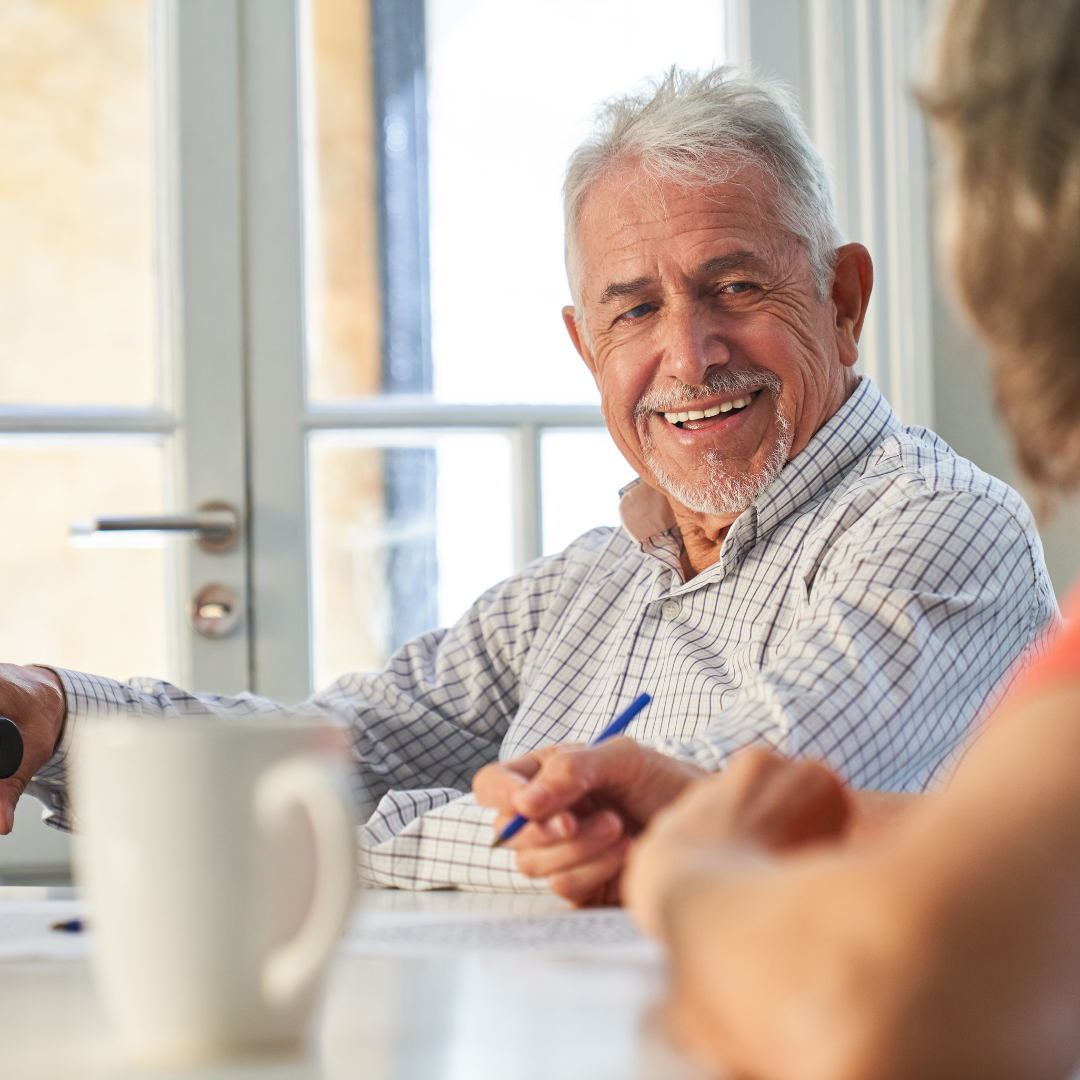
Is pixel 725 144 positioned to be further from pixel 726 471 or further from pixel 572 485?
pixel 572 485

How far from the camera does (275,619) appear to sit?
2.04 m

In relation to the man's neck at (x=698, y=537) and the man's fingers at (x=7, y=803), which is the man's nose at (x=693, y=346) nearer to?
the man's neck at (x=698, y=537)

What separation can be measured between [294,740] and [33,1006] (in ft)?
0.70

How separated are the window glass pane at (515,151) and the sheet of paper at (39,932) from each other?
4.53 feet

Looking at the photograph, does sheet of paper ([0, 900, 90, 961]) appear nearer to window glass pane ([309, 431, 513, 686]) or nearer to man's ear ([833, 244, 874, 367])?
man's ear ([833, 244, 874, 367])

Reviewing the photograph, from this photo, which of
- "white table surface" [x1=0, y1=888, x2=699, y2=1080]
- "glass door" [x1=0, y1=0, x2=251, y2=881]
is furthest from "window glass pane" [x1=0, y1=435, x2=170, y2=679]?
"white table surface" [x1=0, y1=888, x2=699, y2=1080]

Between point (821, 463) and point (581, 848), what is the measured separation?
701 millimetres

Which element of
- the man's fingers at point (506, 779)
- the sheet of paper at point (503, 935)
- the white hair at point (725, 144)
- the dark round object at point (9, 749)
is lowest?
the dark round object at point (9, 749)

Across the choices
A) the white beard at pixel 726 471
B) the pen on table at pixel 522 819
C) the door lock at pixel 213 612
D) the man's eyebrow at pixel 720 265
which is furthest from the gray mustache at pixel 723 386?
the door lock at pixel 213 612

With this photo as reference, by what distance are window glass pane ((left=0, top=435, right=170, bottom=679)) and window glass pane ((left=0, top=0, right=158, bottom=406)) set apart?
95 mm

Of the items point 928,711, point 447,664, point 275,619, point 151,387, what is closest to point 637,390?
point 447,664

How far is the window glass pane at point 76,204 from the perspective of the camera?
2064 mm

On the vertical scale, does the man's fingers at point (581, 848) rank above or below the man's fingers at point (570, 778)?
below

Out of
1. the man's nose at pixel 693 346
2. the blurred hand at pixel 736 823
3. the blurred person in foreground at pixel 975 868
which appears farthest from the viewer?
the man's nose at pixel 693 346
